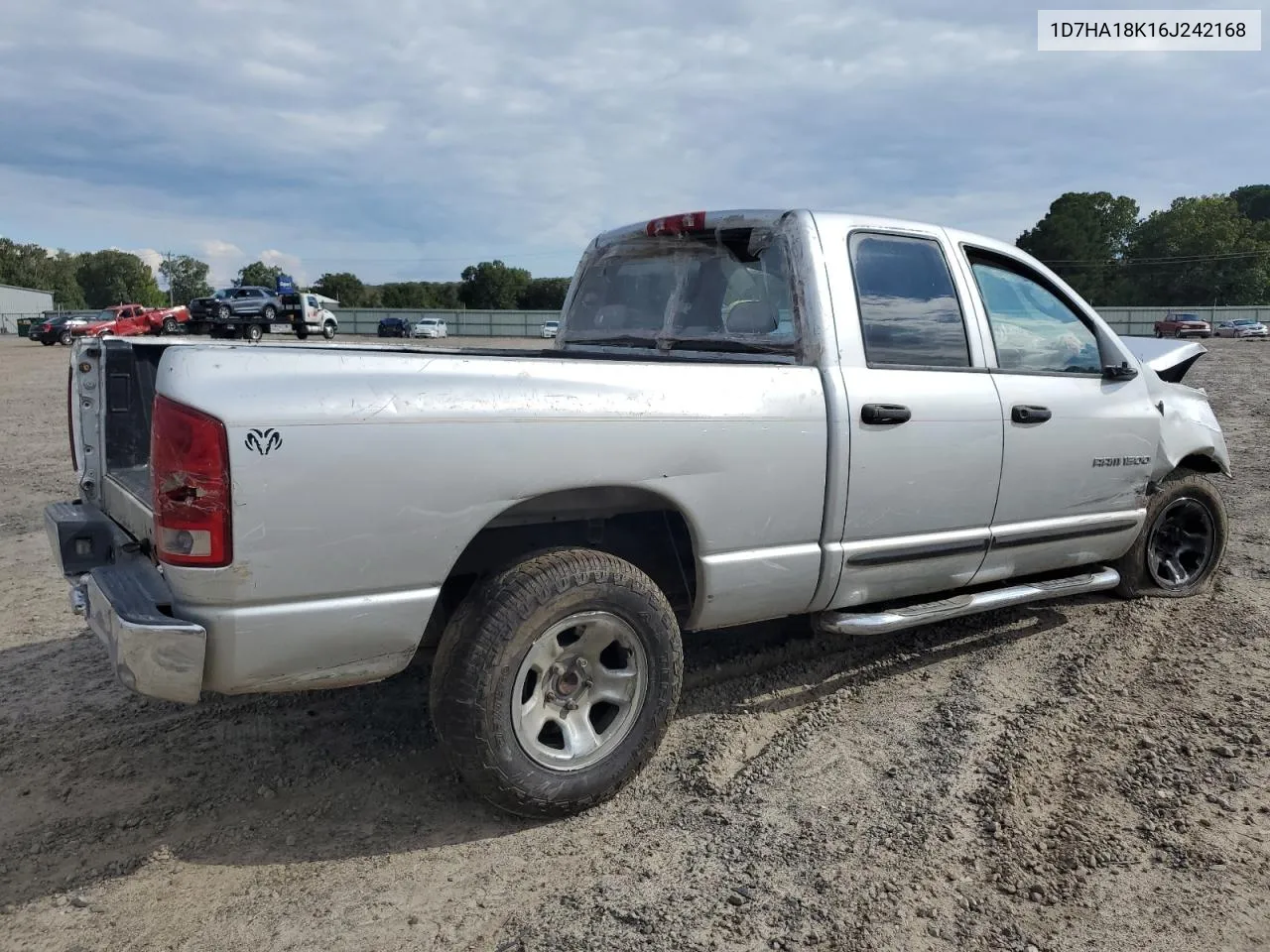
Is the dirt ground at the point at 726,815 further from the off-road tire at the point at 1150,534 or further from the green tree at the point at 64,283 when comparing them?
the green tree at the point at 64,283

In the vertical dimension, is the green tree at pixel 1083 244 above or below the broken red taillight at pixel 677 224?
above

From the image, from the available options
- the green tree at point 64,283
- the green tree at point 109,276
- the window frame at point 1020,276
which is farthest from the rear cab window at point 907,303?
the green tree at point 109,276

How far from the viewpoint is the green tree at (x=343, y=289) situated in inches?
4114

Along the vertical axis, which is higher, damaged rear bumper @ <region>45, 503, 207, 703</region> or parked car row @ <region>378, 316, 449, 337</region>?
parked car row @ <region>378, 316, 449, 337</region>

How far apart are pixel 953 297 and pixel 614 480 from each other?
1974 mm

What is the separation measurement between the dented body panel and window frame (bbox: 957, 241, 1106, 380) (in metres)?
0.01

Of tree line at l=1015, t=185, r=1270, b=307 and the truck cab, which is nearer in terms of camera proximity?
the truck cab

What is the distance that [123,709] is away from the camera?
3750 millimetres

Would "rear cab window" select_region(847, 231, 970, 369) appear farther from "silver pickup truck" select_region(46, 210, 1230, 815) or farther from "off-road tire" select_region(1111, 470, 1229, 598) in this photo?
"off-road tire" select_region(1111, 470, 1229, 598)

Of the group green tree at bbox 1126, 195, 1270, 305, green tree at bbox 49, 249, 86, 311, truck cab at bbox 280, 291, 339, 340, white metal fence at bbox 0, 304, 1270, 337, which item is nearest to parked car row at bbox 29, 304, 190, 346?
truck cab at bbox 280, 291, 339, 340

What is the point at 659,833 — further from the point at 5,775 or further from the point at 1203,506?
the point at 1203,506

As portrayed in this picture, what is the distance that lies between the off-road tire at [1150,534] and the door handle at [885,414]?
2083 millimetres

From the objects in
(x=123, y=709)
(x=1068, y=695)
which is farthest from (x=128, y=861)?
(x=1068, y=695)

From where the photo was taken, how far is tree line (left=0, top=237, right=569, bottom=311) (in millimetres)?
100938
